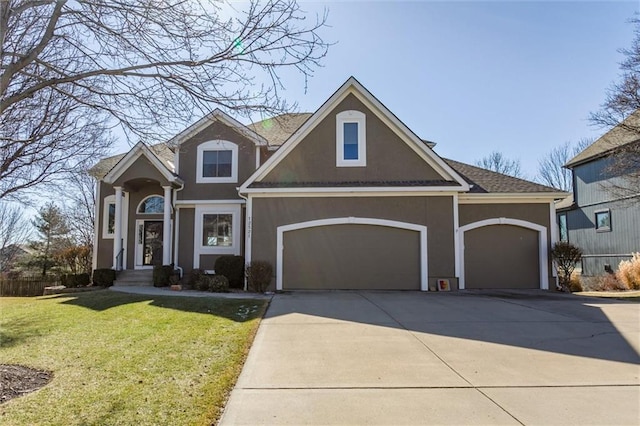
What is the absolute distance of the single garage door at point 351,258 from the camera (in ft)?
42.7

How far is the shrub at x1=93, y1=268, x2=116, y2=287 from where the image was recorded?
15344 mm

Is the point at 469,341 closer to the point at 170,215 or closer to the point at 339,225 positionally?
the point at 339,225

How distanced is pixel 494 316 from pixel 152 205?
1453 centimetres

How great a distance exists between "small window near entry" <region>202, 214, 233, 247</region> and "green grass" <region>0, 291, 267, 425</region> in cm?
596

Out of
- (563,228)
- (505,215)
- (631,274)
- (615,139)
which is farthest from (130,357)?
(563,228)

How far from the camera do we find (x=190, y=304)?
9.91 m

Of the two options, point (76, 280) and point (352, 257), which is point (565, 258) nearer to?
point (352, 257)

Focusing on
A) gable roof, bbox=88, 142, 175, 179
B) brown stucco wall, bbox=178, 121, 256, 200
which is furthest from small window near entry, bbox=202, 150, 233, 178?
gable roof, bbox=88, 142, 175, 179

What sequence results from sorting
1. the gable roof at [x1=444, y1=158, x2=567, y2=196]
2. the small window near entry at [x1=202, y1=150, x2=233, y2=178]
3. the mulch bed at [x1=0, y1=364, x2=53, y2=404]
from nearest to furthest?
the mulch bed at [x1=0, y1=364, x2=53, y2=404]
the gable roof at [x1=444, y1=158, x2=567, y2=196]
the small window near entry at [x1=202, y1=150, x2=233, y2=178]

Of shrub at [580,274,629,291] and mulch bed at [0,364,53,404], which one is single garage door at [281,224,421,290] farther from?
shrub at [580,274,629,291]

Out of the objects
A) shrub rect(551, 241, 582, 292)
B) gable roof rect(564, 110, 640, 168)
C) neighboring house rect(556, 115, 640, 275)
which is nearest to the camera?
shrub rect(551, 241, 582, 292)

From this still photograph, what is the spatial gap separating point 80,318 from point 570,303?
475 inches

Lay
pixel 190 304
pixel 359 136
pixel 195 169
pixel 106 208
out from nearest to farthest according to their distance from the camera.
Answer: pixel 190 304 < pixel 359 136 < pixel 195 169 < pixel 106 208

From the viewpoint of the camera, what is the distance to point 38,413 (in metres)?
3.71
